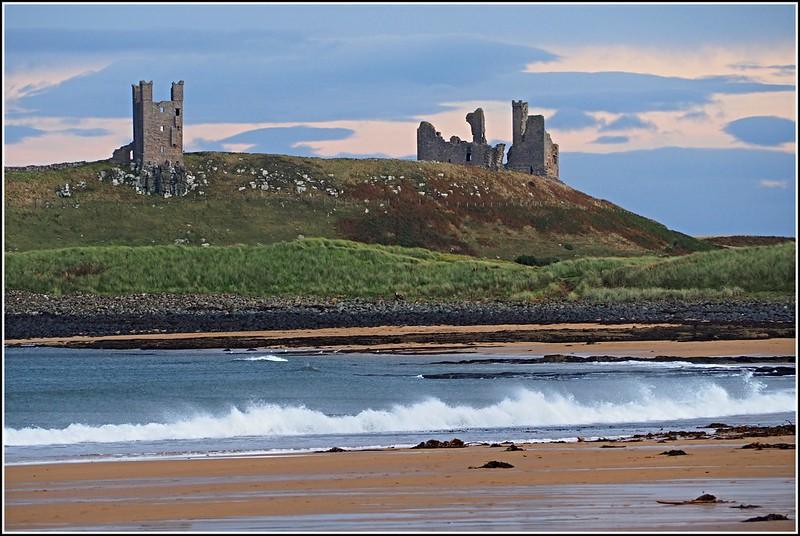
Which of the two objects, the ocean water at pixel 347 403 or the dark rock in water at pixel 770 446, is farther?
the ocean water at pixel 347 403

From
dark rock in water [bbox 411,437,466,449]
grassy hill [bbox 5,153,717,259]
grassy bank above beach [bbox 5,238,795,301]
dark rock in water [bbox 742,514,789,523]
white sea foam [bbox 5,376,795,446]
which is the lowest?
white sea foam [bbox 5,376,795,446]

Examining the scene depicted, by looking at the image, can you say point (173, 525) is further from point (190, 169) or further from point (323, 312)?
point (190, 169)

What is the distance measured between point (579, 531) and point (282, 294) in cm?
4859

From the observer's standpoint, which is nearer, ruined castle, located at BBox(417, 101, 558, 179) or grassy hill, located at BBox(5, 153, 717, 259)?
grassy hill, located at BBox(5, 153, 717, 259)

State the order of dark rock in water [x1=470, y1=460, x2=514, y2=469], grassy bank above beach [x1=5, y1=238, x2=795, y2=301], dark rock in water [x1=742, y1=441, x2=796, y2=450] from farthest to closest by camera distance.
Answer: grassy bank above beach [x1=5, y1=238, x2=795, y2=301] → dark rock in water [x1=742, y1=441, x2=796, y2=450] → dark rock in water [x1=470, y1=460, x2=514, y2=469]

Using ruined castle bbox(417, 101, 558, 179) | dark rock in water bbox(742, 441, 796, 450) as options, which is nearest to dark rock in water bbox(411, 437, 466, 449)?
dark rock in water bbox(742, 441, 796, 450)

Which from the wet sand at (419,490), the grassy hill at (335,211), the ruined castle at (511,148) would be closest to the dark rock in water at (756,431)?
the wet sand at (419,490)

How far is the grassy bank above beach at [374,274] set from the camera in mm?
56469

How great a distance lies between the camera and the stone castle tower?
293ft

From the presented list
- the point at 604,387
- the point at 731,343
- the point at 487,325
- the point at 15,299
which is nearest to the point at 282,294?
the point at 15,299

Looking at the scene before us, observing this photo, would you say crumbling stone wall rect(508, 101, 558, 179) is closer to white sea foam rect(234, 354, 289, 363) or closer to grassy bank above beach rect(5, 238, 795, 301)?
grassy bank above beach rect(5, 238, 795, 301)

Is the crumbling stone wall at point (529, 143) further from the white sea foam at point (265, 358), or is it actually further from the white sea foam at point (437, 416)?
the white sea foam at point (437, 416)

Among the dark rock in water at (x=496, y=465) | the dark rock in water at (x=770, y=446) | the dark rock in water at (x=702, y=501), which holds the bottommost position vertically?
the dark rock in water at (x=496, y=465)

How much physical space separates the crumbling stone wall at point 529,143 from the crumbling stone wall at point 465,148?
136 centimetres
